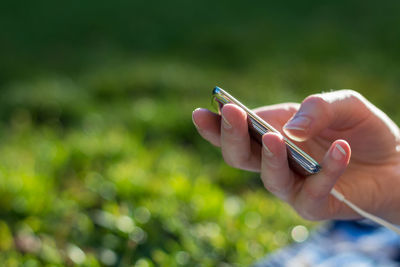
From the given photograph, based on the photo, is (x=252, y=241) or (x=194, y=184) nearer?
(x=252, y=241)

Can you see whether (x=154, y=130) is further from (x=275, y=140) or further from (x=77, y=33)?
(x=77, y=33)

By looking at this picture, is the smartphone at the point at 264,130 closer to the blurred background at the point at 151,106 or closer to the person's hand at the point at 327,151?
the person's hand at the point at 327,151

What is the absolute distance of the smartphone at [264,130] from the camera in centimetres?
141

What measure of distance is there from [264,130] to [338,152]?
230 mm

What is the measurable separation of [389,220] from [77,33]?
8106 millimetres

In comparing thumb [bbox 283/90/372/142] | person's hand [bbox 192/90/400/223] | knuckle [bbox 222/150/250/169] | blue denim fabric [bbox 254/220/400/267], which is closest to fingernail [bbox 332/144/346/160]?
person's hand [bbox 192/90/400/223]

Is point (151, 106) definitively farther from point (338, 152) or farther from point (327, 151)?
point (338, 152)

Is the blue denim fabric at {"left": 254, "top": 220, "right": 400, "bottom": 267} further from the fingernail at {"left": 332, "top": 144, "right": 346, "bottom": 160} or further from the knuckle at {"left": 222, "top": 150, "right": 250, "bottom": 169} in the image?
the fingernail at {"left": 332, "top": 144, "right": 346, "bottom": 160}

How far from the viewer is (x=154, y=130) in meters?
4.23

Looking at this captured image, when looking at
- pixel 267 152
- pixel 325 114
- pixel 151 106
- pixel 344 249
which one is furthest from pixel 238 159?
pixel 151 106

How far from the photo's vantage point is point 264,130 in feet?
4.68

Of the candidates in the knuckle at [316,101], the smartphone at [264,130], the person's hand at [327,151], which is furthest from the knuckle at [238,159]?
the knuckle at [316,101]

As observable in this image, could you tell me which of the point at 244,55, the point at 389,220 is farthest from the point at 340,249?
the point at 244,55

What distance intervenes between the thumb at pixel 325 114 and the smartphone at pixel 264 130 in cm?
7
